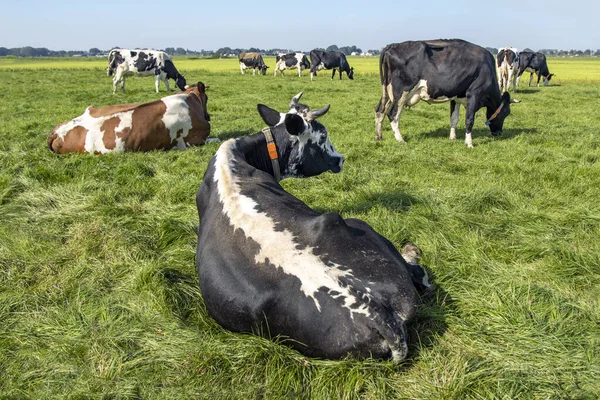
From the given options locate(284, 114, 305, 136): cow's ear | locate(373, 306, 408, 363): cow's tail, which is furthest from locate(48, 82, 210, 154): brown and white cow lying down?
locate(373, 306, 408, 363): cow's tail

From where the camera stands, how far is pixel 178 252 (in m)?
4.11

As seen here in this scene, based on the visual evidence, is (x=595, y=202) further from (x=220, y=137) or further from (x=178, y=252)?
(x=220, y=137)

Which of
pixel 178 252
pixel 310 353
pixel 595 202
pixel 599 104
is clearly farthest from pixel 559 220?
pixel 599 104

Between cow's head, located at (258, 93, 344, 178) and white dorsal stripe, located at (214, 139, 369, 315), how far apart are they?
4.17ft

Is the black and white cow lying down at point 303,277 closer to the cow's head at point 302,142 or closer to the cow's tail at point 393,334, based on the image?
the cow's tail at point 393,334

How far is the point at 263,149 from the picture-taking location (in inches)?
174

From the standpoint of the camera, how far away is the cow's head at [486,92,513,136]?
949 cm

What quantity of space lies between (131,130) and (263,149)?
4.56 meters

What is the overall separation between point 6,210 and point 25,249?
1390 millimetres

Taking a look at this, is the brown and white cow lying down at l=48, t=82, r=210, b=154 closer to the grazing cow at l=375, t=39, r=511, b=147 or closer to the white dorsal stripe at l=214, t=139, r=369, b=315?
the grazing cow at l=375, t=39, r=511, b=147

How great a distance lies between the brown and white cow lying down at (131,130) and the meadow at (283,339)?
13.6 inches

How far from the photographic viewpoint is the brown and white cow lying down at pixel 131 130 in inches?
310

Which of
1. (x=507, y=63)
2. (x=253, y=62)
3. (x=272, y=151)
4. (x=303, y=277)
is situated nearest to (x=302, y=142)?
(x=272, y=151)

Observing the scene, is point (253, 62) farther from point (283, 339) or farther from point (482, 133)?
point (283, 339)
